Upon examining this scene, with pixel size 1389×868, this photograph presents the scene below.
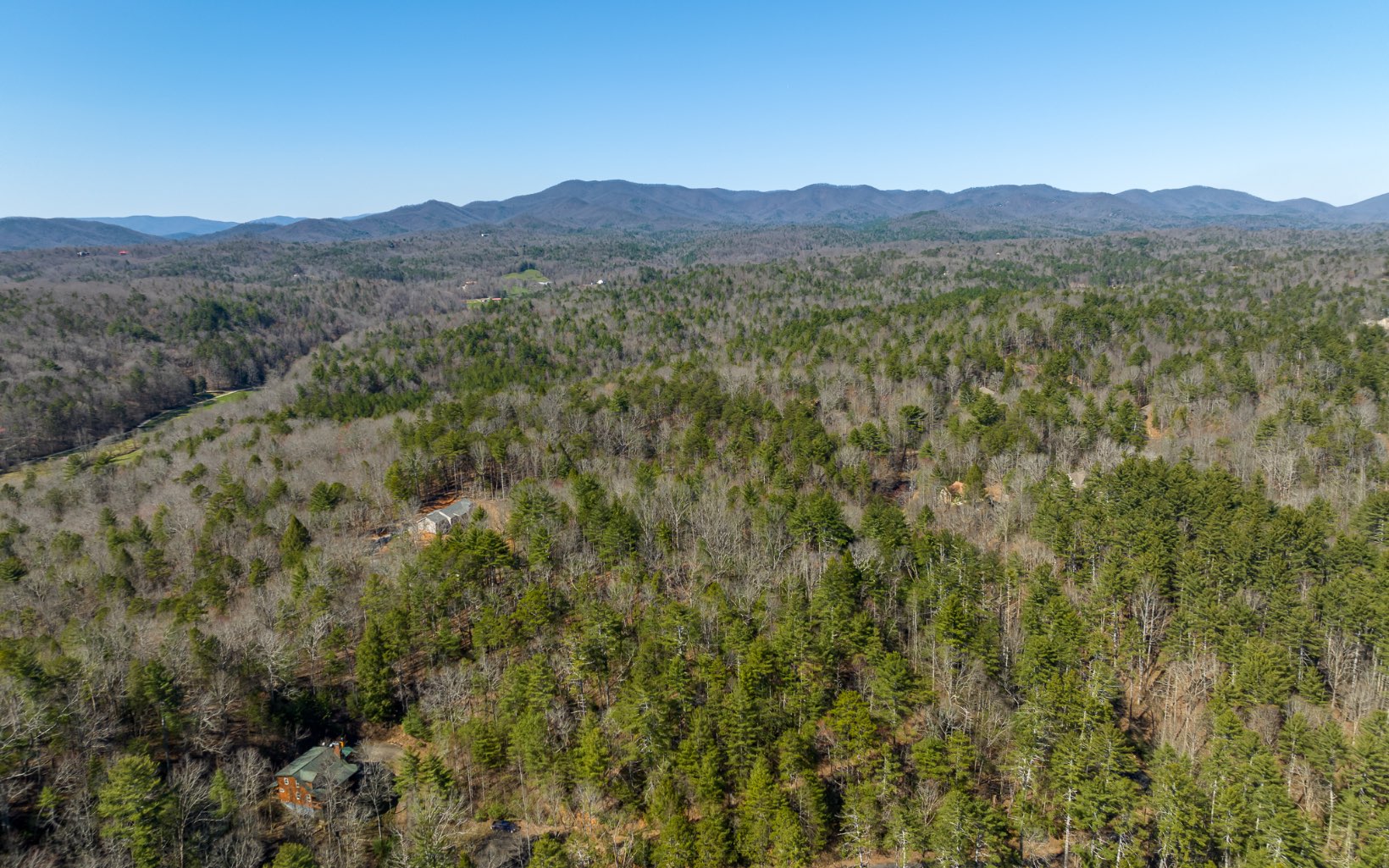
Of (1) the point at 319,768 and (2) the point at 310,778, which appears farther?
(1) the point at 319,768

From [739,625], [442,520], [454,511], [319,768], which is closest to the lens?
[319,768]

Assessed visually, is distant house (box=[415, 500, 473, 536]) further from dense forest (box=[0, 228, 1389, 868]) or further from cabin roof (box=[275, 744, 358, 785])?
cabin roof (box=[275, 744, 358, 785])

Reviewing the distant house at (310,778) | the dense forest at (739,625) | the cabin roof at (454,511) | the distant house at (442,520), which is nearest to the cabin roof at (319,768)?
the distant house at (310,778)

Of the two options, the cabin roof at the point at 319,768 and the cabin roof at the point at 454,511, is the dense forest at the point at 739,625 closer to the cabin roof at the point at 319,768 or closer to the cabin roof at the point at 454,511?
the cabin roof at the point at 319,768

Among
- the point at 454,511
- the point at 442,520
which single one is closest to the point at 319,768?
the point at 442,520

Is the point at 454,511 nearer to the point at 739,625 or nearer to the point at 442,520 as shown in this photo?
the point at 442,520

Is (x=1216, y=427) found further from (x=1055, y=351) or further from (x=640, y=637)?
(x=640, y=637)

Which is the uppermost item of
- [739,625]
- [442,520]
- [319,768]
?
[739,625]

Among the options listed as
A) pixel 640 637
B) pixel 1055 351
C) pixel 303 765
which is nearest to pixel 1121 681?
pixel 640 637
